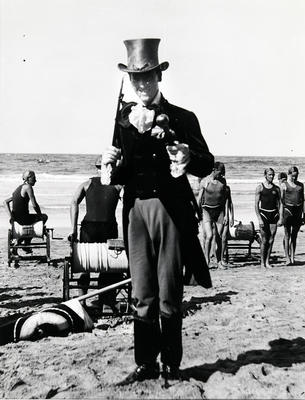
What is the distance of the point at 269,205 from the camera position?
34.4ft

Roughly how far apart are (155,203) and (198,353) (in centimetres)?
155

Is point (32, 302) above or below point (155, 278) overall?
below

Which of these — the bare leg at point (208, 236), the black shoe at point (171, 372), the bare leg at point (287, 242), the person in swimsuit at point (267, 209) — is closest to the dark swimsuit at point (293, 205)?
the bare leg at point (287, 242)

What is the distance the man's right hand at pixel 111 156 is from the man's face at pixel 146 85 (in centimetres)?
37

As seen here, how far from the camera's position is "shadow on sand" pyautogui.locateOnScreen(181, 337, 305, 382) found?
4.28 metres

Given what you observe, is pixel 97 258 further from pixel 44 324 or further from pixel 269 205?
pixel 269 205

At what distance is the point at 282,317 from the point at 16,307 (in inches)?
120

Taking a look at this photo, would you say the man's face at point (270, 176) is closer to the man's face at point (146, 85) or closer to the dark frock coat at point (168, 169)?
the dark frock coat at point (168, 169)

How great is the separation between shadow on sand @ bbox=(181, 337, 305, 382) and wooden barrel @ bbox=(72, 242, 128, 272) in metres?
1.74

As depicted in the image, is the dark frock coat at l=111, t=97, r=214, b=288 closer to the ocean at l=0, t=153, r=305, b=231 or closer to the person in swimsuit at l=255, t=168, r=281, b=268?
the person in swimsuit at l=255, t=168, r=281, b=268

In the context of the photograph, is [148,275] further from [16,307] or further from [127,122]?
[16,307]

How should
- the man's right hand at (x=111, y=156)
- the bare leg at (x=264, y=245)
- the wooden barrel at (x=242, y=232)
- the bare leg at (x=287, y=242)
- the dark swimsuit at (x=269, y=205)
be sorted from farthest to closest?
the bare leg at (x=287, y=242) → the wooden barrel at (x=242, y=232) → the bare leg at (x=264, y=245) → the dark swimsuit at (x=269, y=205) → the man's right hand at (x=111, y=156)

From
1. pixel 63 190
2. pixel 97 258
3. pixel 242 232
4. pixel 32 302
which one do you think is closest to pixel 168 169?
pixel 97 258

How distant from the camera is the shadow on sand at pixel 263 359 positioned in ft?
14.0
